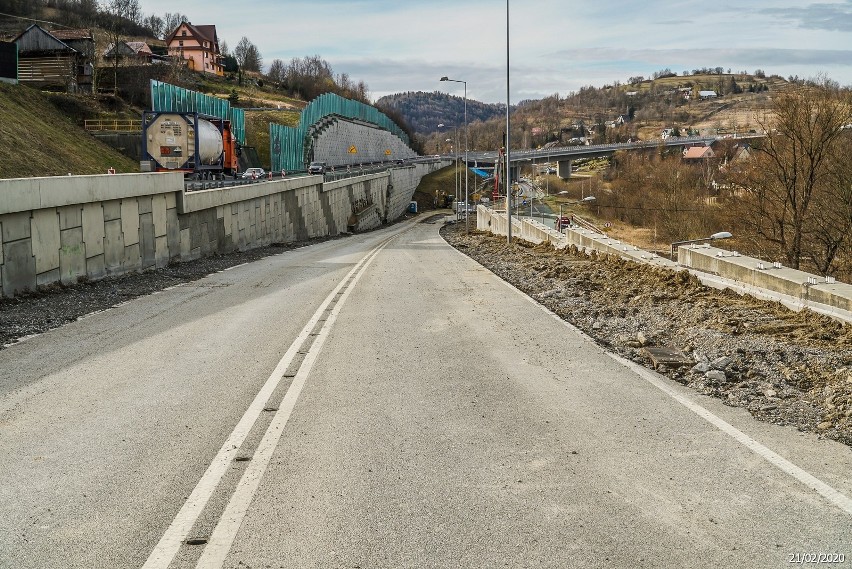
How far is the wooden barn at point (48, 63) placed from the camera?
84438 mm

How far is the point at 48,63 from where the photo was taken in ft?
279

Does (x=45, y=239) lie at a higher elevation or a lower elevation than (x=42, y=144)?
lower

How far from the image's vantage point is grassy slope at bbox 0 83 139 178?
4516 centimetres

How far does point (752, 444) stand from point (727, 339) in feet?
14.2

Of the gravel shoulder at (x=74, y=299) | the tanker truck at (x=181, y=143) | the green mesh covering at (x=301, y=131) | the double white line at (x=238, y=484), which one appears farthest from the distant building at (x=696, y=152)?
the double white line at (x=238, y=484)

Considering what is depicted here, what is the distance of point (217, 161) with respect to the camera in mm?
45594

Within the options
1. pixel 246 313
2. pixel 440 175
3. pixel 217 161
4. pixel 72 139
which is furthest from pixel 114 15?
pixel 246 313

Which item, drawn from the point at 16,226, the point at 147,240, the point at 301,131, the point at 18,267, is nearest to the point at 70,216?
the point at 16,226

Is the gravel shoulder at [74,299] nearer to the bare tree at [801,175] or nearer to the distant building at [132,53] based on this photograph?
the bare tree at [801,175]

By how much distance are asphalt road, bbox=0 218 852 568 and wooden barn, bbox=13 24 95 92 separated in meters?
82.4

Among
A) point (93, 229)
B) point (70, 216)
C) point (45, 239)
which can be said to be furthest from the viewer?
point (93, 229)

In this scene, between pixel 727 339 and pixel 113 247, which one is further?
pixel 113 247

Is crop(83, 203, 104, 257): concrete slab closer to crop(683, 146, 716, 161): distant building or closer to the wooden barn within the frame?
the wooden barn

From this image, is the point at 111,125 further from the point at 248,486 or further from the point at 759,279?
the point at 248,486
